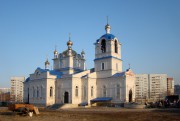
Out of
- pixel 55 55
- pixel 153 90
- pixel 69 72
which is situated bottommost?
pixel 153 90

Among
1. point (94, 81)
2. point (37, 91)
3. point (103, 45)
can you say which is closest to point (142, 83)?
point (103, 45)

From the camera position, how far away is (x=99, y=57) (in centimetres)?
4662

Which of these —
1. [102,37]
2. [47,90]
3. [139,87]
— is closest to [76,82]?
[47,90]

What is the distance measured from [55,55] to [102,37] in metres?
12.8

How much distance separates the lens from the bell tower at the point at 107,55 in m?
44.8

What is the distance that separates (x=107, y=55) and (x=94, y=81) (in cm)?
538

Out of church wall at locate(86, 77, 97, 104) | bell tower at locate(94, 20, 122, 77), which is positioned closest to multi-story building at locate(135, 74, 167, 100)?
bell tower at locate(94, 20, 122, 77)

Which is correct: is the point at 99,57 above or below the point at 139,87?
above

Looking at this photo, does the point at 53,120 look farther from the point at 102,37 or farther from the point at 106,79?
the point at 102,37

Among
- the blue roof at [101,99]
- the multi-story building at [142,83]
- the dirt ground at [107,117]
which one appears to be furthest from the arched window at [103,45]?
the multi-story building at [142,83]

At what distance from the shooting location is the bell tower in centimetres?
4479

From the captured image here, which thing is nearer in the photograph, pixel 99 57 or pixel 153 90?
pixel 99 57

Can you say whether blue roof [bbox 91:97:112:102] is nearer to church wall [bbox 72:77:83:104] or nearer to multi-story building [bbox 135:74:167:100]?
church wall [bbox 72:77:83:104]

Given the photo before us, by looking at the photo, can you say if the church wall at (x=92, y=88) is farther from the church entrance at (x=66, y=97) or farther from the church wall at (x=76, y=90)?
the church entrance at (x=66, y=97)
